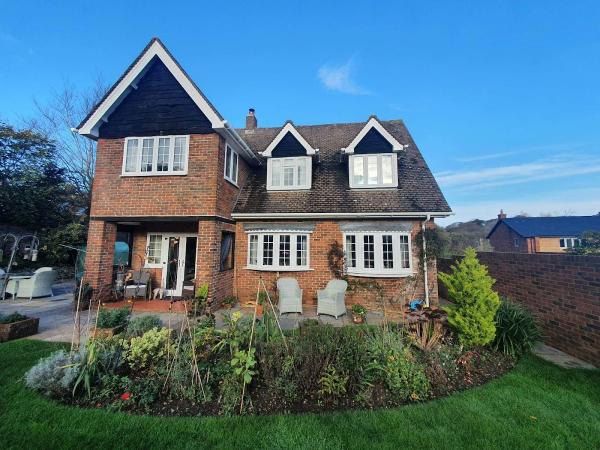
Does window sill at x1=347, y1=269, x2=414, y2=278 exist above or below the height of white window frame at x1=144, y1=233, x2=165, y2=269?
below

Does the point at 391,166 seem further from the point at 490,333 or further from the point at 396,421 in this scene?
A: the point at 396,421

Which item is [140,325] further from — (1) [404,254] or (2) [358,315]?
(1) [404,254]

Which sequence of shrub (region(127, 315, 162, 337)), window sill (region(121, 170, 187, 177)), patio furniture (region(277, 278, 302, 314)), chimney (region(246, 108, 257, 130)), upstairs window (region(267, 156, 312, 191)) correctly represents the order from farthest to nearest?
chimney (region(246, 108, 257, 130)) < upstairs window (region(267, 156, 312, 191)) < window sill (region(121, 170, 187, 177)) < patio furniture (region(277, 278, 302, 314)) < shrub (region(127, 315, 162, 337))

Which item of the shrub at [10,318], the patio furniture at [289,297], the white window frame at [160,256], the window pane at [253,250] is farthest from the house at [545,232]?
the shrub at [10,318]

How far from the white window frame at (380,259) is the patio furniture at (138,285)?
859 cm

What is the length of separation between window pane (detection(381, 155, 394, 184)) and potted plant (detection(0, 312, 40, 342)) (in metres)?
12.9

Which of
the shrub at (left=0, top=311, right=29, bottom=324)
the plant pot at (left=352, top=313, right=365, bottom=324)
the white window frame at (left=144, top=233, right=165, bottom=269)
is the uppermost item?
the white window frame at (left=144, top=233, right=165, bottom=269)

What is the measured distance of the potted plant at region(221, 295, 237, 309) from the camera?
983 cm

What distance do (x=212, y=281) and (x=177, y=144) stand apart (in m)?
5.50

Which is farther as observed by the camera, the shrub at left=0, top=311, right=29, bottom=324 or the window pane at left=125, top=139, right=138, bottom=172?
the window pane at left=125, top=139, right=138, bottom=172

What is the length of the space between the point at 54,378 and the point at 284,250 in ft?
25.3

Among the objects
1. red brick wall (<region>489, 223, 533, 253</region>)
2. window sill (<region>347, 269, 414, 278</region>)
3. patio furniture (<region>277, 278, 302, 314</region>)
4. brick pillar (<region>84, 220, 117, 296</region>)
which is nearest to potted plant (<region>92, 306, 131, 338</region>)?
brick pillar (<region>84, 220, 117, 296</region>)

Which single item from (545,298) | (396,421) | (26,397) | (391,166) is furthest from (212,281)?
(545,298)

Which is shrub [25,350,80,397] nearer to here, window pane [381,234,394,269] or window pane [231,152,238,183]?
window pane [231,152,238,183]
